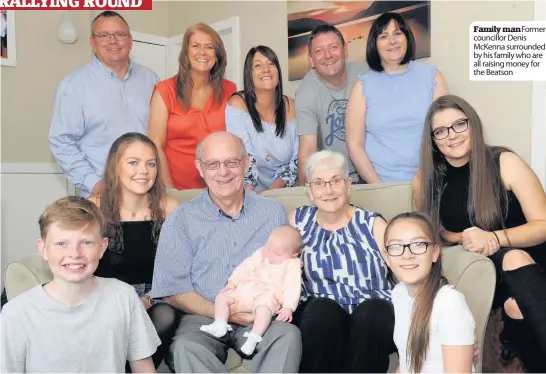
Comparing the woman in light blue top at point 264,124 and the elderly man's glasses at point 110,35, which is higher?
the elderly man's glasses at point 110,35

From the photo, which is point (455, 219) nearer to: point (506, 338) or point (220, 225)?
point (506, 338)

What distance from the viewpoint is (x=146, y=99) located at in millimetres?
3557

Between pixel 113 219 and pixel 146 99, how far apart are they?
4.06 feet

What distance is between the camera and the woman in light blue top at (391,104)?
10.0ft

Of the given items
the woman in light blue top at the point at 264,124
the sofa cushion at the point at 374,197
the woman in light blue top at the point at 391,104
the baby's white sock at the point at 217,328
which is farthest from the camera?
the woman in light blue top at the point at 264,124

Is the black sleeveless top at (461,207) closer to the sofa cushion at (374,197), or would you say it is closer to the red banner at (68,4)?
the sofa cushion at (374,197)

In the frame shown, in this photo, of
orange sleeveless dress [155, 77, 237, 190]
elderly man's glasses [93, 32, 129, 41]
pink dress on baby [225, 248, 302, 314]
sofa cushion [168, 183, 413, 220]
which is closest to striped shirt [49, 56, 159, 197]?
elderly man's glasses [93, 32, 129, 41]

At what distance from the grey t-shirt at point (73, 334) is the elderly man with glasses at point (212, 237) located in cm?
24

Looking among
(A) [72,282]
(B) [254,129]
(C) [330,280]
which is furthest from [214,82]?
(A) [72,282]

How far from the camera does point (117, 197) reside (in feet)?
8.33

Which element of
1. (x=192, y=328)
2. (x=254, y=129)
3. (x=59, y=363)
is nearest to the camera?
(x=59, y=363)

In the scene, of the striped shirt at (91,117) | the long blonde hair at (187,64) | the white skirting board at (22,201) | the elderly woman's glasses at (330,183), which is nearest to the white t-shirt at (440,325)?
the elderly woman's glasses at (330,183)

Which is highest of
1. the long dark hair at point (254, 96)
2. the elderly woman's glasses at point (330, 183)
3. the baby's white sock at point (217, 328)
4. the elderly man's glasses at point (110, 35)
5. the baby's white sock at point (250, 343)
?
the elderly man's glasses at point (110, 35)

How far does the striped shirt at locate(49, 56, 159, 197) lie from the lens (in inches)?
133
